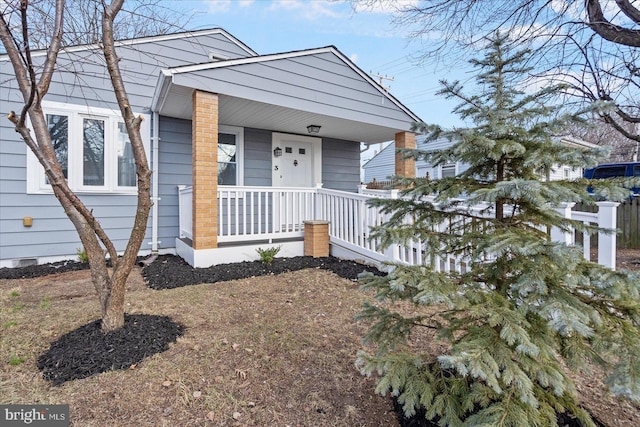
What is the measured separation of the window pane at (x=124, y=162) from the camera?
5832 millimetres

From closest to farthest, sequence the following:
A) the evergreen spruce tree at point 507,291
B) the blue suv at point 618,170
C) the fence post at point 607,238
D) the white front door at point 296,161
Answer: the evergreen spruce tree at point 507,291 < the fence post at point 607,238 < the white front door at point 296,161 < the blue suv at point 618,170

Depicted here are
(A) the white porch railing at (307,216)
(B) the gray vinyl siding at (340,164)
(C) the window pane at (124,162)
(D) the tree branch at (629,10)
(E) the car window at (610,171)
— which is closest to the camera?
(D) the tree branch at (629,10)

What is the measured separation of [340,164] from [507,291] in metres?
7.03

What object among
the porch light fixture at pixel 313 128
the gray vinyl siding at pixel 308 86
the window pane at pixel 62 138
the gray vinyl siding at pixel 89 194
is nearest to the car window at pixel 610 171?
the gray vinyl siding at pixel 308 86

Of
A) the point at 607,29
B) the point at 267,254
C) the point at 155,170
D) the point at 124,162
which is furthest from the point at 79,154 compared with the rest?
the point at 607,29

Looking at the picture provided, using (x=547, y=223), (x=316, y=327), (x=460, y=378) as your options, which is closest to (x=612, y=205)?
(x=547, y=223)

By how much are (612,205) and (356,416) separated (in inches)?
117

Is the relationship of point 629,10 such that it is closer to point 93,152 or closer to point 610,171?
point 93,152

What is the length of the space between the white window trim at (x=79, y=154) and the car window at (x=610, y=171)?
593 inches

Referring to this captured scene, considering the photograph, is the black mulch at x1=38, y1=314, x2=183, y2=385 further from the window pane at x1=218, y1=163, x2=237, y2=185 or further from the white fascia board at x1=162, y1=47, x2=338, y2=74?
the window pane at x1=218, y1=163, x2=237, y2=185

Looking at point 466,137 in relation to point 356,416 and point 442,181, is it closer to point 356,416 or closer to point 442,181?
point 442,181

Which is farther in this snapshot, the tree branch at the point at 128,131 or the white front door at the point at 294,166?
the white front door at the point at 294,166

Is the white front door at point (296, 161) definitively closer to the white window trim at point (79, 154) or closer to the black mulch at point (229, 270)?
the black mulch at point (229, 270)

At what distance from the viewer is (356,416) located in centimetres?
179
